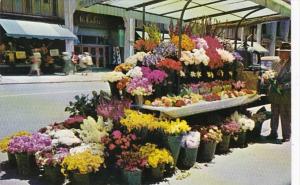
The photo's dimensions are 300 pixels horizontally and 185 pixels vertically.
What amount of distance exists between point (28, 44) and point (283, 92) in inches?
584

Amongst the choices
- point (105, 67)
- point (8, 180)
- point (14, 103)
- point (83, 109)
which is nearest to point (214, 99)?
point (83, 109)

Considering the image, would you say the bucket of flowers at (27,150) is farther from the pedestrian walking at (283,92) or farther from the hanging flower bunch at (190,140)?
the pedestrian walking at (283,92)

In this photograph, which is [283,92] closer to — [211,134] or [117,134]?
[211,134]

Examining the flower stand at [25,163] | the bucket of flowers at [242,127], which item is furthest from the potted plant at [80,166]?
the bucket of flowers at [242,127]

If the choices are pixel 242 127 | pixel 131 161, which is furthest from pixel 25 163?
pixel 242 127

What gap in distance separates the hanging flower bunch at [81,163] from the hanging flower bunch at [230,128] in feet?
6.30

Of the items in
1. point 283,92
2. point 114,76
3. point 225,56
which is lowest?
point 283,92

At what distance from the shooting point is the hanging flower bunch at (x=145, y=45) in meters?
4.79

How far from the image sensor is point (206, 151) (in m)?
4.34

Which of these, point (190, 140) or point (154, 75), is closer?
point (190, 140)

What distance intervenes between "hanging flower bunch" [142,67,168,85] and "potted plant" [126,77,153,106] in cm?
6

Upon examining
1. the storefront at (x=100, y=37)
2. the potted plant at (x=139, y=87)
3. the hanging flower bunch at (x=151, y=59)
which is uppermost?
the storefront at (x=100, y=37)

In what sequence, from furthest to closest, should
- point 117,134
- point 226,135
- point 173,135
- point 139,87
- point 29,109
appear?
point 29,109 → point 226,135 → point 139,87 → point 173,135 → point 117,134

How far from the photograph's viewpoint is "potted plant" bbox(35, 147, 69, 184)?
3.46 m
